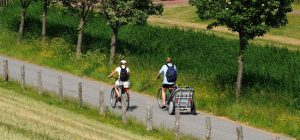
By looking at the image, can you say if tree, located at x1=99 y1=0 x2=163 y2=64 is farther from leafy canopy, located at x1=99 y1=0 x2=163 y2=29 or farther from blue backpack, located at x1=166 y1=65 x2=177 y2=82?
blue backpack, located at x1=166 y1=65 x2=177 y2=82

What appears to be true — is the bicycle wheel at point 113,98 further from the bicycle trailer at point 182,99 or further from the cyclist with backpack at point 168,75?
the bicycle trailer at point 182,99

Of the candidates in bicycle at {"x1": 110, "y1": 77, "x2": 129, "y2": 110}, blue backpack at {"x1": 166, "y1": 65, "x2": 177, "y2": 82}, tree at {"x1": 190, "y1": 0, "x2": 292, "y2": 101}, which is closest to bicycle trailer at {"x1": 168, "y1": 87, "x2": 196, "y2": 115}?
blue backpack at {"x1": 166, "y1": 65, "x2": 177, "y2": 82}

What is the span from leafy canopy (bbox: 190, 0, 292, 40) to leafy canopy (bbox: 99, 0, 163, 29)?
840cm

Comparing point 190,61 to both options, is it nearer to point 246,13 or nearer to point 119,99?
point 246,13

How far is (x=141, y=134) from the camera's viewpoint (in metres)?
18.7

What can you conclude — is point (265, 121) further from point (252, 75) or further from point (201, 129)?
point (252, 75)

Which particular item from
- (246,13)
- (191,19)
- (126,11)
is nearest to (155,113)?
(246,13)

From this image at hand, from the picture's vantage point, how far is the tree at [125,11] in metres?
32.5

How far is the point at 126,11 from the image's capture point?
3278cm

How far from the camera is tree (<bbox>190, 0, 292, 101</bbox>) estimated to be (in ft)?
77.2

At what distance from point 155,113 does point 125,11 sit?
10.9 meters

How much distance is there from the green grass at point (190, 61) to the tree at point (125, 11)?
2.41 meters

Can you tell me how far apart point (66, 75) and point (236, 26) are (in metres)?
11.8

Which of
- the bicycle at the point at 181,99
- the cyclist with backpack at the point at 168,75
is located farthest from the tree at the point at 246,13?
the cyclist with backpack at the point at 168,75
